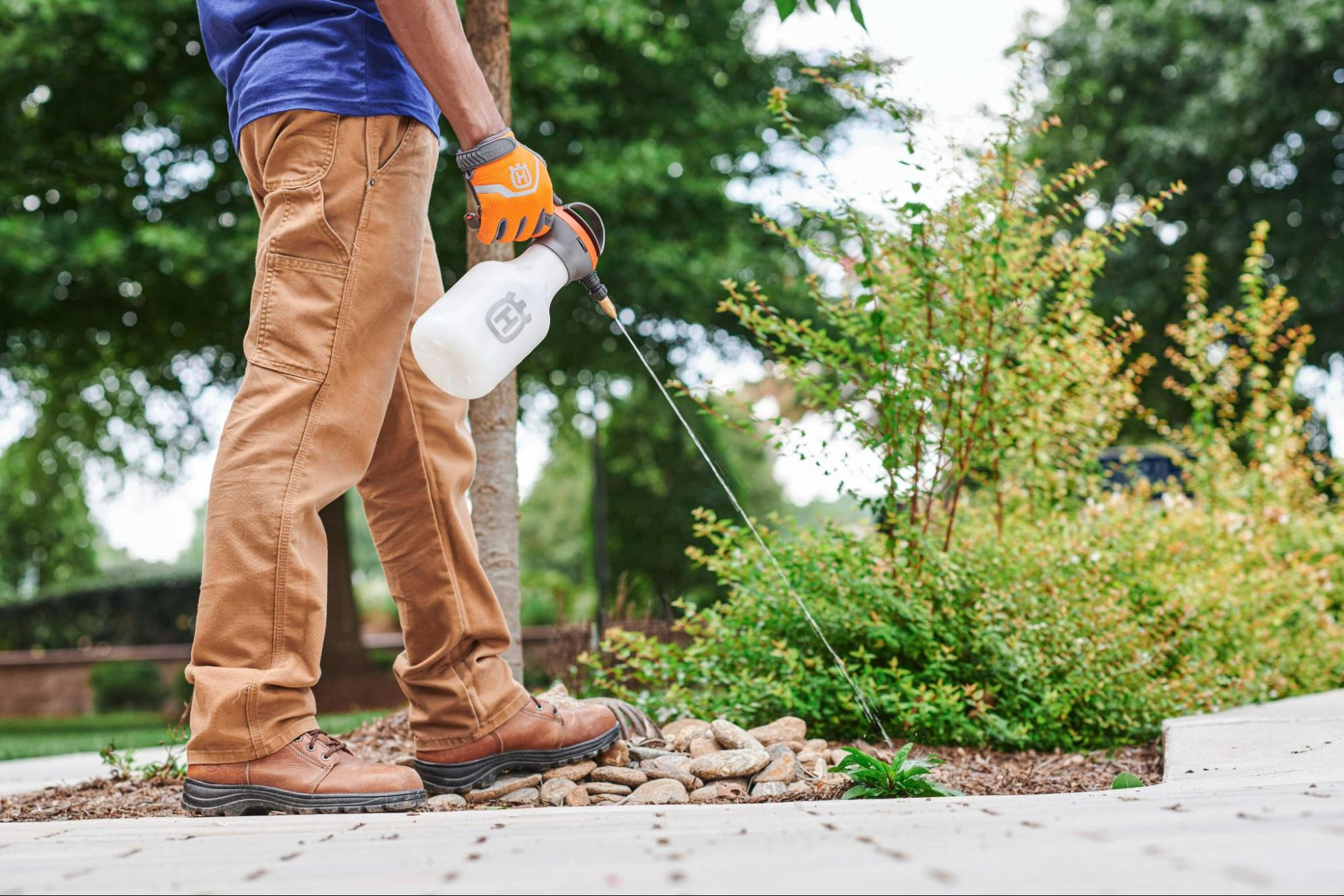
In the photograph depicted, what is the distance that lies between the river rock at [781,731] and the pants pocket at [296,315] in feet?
5.13

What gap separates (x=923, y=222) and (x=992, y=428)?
0.73m

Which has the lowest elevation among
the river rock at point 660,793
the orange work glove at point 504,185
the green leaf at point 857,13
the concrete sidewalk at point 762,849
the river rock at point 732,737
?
the river rock at point 660,793

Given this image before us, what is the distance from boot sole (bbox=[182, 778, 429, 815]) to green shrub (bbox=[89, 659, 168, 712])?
10.3 metres

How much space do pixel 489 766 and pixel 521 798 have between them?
0.10 metres

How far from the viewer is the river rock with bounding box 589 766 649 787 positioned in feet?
8.30

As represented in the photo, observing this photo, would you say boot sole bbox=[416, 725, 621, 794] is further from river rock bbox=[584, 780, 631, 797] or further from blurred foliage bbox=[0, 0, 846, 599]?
blurred foliage bbox=[0, 0, 846, 599]

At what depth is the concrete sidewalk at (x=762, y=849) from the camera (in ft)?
3.77

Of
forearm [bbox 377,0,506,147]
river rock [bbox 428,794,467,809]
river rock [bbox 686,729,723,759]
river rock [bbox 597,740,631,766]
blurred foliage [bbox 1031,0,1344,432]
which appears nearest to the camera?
forearm [bbox 377,0,506,147]

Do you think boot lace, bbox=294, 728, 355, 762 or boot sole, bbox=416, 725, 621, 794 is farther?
boot sole, bbox=416, 725, 621, 794

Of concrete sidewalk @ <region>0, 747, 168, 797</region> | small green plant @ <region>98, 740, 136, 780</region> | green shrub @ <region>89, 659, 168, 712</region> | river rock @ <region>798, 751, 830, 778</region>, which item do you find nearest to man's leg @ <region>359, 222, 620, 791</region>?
river rock @ <region>798, 751, 830, 778</region>

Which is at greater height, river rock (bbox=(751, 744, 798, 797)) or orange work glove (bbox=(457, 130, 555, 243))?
orange work glove (bbox=(457, 130, 555, 243))

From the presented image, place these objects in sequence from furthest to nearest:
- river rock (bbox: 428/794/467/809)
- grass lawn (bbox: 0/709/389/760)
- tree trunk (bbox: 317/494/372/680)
→ tree trunk (bbox: 317/494/372/680), grass lawn (bbox: 0/709/389/760), river rock (bbox: 428/794/467/809)

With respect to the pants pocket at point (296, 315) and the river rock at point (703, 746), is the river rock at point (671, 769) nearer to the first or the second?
the river rock at point (703, 746)

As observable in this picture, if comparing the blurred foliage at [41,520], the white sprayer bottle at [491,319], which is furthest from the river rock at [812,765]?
the blurred foliage at [41,520]
